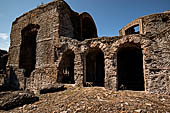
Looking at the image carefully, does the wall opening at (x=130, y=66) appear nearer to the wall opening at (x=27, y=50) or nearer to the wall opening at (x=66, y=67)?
the wall opening at (x=66, y=67)

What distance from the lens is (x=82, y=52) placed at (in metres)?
6.82

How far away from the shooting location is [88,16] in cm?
1094

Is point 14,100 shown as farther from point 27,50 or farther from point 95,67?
point 27,50

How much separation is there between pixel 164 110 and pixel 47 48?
7328 millimetres

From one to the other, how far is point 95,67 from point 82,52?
355cm

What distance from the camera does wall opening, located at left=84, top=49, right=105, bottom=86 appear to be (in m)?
9.93

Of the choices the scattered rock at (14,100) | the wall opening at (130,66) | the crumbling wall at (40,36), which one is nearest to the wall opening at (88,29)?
the crumbling wall at (40,36)

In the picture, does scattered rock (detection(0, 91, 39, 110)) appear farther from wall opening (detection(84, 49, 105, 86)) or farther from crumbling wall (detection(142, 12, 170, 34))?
crumbling wall (detection(142, 12, 170, 34))

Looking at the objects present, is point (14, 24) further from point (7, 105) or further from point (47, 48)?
point (7, 105)

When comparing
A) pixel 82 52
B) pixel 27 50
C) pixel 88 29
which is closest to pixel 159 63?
pixel 82 52

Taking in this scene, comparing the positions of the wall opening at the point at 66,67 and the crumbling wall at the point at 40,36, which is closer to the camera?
the wall opening at the point at 66,67

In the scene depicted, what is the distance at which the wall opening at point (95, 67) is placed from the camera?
9930 millimetres

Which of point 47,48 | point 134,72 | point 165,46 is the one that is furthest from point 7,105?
point 134,72

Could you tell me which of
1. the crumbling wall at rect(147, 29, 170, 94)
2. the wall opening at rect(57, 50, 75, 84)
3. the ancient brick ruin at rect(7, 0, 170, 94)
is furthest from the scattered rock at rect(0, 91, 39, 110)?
the crumbling wall at rect(147, 29, 170, 94)
